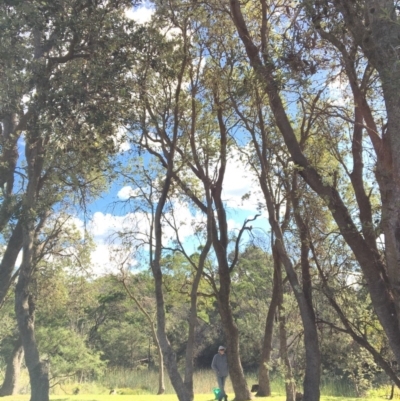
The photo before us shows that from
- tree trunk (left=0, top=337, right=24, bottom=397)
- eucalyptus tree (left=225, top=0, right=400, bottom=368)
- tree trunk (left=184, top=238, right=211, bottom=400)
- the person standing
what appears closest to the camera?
eucalyptus tree (left=225, top=0, right=400, bottom=368)

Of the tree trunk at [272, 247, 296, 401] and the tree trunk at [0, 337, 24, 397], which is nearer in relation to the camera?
the tree trunk at [272, 247, 296, 401]

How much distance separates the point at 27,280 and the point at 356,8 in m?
8.30

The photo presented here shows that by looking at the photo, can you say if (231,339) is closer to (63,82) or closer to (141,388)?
(63,82)

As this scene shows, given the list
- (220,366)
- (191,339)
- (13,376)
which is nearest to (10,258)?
(191,339)

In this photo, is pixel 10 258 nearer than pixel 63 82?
No

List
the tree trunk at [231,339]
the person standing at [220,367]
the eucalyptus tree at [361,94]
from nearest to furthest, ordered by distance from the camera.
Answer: the eucalyptus tree at [361,94]
the person standing at [220,367]
the tree trunk at [231,339]

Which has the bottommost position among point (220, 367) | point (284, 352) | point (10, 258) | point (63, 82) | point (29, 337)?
point (220, 367)

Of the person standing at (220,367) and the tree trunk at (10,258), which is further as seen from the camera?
the person standing at (220,367)

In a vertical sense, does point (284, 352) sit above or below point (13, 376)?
above

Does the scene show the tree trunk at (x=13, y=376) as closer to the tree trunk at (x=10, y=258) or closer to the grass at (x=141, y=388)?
the grass at (x=141, y=388)

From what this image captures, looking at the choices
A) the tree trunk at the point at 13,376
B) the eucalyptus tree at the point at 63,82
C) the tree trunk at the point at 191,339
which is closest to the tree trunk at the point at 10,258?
the eucalyptus tree at the point at 63,82

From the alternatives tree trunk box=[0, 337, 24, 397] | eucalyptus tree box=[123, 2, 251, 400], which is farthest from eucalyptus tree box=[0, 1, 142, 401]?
tree trunk box=[0, 337, 24, 397]

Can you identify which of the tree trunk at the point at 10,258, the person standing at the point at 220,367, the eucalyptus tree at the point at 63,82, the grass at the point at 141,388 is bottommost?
the grass at the point at 141,388

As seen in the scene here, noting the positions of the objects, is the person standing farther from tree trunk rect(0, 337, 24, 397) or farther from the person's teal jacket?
tree trunk rect(0, 337, 24, 397)
